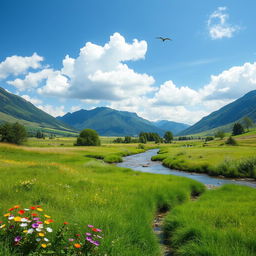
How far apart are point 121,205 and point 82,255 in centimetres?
593

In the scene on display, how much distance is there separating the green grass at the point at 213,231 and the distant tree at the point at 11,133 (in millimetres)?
79503

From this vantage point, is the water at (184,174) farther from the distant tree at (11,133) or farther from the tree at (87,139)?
the tree at (87,139)

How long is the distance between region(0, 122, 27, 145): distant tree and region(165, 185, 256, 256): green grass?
79.5m

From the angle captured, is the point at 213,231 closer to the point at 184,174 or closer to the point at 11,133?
the point at 184,174

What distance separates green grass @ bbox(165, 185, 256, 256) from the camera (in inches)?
282

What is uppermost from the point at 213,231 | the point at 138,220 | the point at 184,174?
the point at 138,220

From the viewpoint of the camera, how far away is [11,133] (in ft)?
246

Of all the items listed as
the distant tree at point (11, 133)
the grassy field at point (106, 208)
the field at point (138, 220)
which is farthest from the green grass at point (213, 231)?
the distant tree at point (11, 133)

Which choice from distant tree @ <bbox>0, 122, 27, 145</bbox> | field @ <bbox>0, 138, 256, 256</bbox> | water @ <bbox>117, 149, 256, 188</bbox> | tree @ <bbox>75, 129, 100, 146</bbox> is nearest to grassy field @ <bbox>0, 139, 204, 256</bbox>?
field @ <bbox>0, 138, 256, 256</bbox>

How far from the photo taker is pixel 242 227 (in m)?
8.98

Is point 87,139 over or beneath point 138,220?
over

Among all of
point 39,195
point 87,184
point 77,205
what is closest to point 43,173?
point 87,184

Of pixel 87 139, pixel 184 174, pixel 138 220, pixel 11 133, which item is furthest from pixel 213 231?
pixel 87 139

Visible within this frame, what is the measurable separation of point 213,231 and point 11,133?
82836 millimetres
